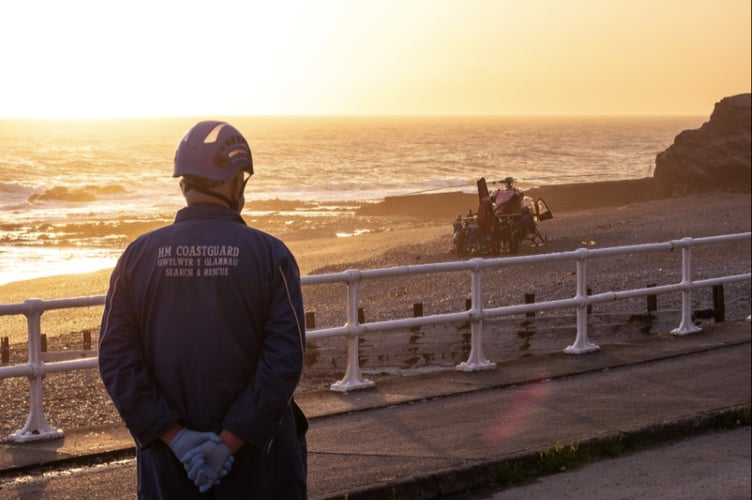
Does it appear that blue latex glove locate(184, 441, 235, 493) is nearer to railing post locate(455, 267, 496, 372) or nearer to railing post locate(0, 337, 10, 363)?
railing post locate(455, 267, 496, 372)

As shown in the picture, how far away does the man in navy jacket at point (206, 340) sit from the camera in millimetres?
4152

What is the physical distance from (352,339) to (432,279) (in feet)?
46.6

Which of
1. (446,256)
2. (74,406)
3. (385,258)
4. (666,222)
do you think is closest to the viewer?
(74,406)

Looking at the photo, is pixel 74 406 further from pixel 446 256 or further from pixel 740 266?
pixel 446 256

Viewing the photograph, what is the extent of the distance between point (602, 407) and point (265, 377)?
5851mm

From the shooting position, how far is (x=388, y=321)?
34.4 feet

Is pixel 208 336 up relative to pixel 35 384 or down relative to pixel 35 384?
up

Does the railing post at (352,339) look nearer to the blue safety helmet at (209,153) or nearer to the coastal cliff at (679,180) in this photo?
the blue safety helmet at (209,153)

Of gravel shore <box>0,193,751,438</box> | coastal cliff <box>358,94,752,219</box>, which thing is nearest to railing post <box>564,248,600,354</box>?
gravel shore <box>0,193,751,438</box>

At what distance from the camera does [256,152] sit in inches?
3922

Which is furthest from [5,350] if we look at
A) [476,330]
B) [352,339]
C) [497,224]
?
[497,224]

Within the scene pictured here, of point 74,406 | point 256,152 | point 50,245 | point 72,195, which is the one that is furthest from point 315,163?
point 74,406

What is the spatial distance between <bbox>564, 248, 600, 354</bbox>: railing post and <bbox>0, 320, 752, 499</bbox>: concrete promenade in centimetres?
14

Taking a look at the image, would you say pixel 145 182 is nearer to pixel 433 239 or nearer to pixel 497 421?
pixel 433 239
